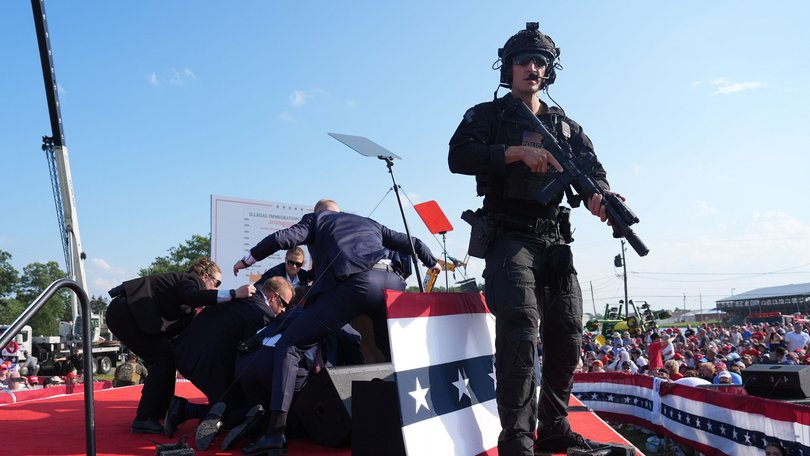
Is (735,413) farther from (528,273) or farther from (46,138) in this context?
(46,138)

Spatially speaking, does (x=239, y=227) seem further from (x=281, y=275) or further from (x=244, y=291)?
(x=244, y=291)

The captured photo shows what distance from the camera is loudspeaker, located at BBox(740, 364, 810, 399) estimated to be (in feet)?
19.3

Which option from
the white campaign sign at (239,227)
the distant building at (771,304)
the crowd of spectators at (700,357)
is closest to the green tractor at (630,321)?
the crowd of spectators at (700,357)

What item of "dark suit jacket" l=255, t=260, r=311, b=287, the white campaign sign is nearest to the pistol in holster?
"dark suit jacket" l=255, t=260, r=311, b=287

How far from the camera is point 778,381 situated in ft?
20.2

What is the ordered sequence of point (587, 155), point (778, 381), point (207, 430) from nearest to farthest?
point (587, 155) → point (207, 430) → point (778, 381)

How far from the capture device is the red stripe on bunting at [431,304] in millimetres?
2646

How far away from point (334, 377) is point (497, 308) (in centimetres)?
120

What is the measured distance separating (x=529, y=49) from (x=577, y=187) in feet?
2.55

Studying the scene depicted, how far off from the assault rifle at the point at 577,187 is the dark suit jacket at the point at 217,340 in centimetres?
228

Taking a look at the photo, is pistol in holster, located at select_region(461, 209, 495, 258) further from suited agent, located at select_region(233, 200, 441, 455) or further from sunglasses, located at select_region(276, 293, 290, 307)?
sunglasses, located at select_region(276, 293, 290, 307)

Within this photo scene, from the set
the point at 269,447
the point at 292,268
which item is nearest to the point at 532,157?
the point at 269,447

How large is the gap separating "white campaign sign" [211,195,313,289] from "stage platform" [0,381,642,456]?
345 cm

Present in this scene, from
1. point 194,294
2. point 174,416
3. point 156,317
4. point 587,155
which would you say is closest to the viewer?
point 587,155
